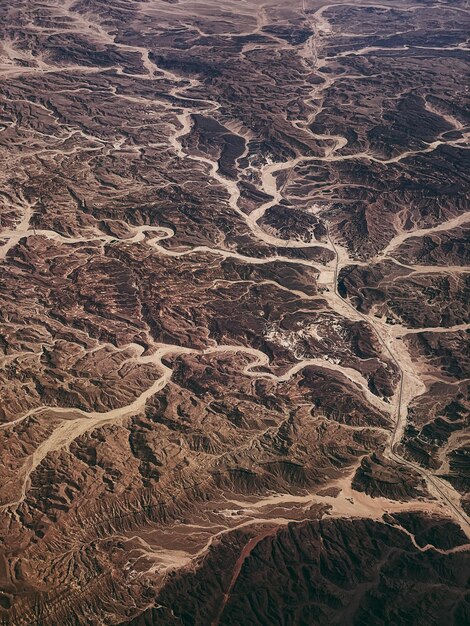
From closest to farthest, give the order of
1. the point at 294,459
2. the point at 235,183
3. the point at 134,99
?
the point at 294,459 → the point at 235,183 → the point at 134,99

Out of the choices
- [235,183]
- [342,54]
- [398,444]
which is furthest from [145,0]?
[398,444]

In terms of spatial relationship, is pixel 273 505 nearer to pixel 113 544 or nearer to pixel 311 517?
pixel 311 517

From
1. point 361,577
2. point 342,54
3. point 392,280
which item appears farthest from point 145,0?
point 361,577

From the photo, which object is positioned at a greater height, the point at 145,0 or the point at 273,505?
the point at 145,0

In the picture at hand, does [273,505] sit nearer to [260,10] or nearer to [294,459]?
[294,459]

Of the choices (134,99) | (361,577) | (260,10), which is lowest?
(361,577)

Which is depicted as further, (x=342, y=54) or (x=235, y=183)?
(x=342, y=54)

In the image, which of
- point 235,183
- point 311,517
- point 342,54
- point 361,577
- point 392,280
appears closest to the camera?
point 361,577
